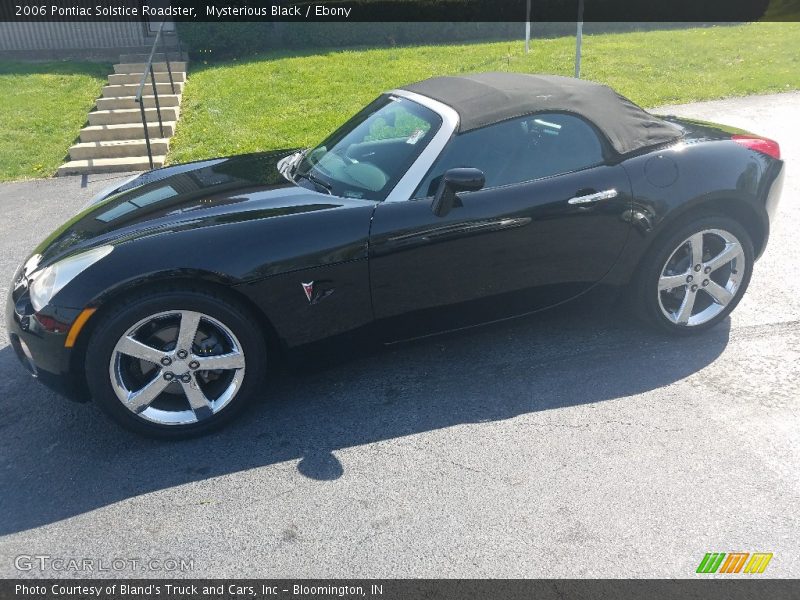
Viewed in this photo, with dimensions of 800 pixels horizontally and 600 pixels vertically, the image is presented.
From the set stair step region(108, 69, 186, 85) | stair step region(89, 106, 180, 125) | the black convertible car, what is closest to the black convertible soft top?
the black convertible car

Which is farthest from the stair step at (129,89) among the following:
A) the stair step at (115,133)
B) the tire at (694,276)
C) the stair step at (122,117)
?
the tire at (694,276)

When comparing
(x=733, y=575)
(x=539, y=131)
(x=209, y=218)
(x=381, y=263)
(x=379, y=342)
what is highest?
(x=539, y=131)

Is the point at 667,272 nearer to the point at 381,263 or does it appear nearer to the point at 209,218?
the point at 381,263

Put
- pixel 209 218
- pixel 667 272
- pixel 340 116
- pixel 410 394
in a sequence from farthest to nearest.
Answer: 1. pixel 340 116
2. pixel 667 272
3. pixel 410 394
4. pixel 209 218

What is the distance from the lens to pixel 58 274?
324 cm

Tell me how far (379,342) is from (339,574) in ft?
4.37

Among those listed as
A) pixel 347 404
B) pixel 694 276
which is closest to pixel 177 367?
pixel 347 404

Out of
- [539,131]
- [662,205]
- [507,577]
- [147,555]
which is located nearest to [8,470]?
[147,555]

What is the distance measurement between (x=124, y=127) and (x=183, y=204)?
7.00 m

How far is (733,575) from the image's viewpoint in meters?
2.58

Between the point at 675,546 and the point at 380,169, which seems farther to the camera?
the point at 380,169

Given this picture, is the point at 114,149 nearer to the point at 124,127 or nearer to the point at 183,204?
the point at 124,127

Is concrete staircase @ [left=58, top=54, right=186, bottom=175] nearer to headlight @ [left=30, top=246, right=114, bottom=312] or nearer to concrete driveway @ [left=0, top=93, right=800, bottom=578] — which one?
concrete driveway @ [left=0, top=93, right=800, bottom=578]

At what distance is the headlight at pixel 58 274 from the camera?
10.4 feet
